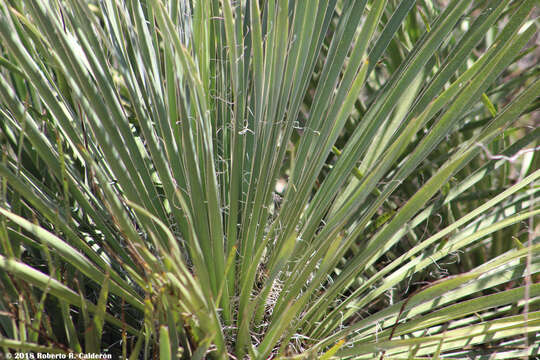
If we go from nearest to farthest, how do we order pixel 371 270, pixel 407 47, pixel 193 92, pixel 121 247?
pixel 193 92 < pixel 121 247 < pixel 371 270 < pixel 407 47

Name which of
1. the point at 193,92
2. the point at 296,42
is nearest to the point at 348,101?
the point at 296,42

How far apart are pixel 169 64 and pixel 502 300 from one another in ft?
1.86

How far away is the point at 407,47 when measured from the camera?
117cm

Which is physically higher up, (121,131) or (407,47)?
(407,47)

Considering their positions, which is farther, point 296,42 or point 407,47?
point 407,47

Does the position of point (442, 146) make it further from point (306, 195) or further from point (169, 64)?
point (169, 64)

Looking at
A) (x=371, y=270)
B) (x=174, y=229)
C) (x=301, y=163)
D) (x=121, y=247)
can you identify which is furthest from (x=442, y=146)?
(x=121, y=247)

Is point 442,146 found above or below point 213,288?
above

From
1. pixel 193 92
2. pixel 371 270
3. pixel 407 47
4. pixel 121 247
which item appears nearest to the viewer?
pixel 193 92

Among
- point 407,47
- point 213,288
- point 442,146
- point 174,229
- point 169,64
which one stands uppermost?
point 407,47

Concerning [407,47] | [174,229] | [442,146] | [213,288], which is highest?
[407,47]

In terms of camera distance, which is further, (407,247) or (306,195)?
(407,247)

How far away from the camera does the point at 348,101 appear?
0.72 m

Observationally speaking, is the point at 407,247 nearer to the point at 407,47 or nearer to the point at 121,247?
the point at 407,47
